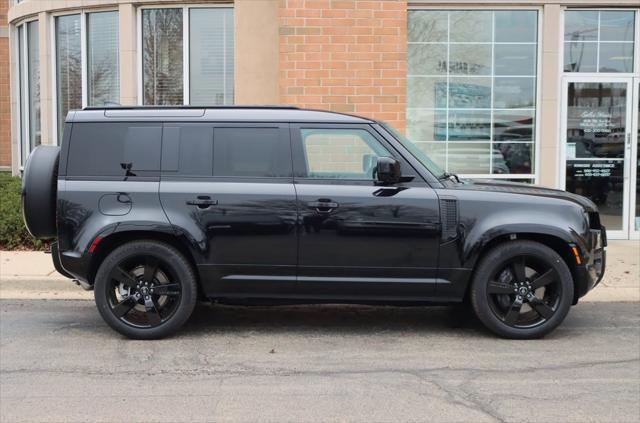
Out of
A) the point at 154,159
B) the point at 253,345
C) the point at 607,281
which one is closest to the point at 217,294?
the point at 253,345

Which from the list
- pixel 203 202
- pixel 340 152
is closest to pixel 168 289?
pixel 203 202

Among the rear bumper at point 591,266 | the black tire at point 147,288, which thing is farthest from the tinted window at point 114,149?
the rear bumper at point 591,266

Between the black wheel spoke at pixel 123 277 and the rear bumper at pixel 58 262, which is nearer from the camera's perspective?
the black wheel spoke at pixel 123 277

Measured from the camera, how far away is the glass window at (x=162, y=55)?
1119 centimetres

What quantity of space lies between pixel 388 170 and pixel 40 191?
116 inches

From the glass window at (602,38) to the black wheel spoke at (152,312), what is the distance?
766cm

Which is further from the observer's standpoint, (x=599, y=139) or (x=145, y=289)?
(x=599, y=139)

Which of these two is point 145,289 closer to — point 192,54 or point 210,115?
point 210,115

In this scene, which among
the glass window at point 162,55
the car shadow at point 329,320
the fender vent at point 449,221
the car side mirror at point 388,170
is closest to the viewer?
the car side mirror at point 388,170

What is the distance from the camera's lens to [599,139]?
1080 centimetres

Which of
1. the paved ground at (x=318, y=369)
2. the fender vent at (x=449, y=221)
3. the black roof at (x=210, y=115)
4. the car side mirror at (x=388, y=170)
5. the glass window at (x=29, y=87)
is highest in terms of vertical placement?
the glass window at (x=29, y=87)

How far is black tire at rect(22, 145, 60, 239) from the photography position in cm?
595

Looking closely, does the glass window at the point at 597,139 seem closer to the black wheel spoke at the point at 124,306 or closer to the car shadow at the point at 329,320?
the car shadow at the point at 329,320

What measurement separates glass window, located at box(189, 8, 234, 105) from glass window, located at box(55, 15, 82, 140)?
214 centimetres
